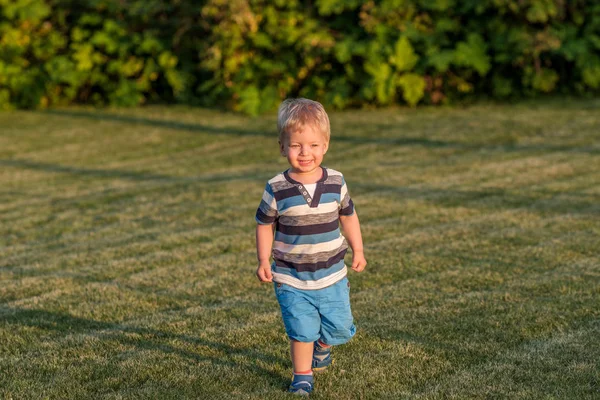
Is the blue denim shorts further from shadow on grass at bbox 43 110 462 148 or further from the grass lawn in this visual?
shadow on grass at bbox 43 110 462 148

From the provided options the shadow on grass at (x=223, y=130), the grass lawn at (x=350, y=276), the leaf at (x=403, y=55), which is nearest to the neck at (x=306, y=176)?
the grass lawn at (x=350, y=276)

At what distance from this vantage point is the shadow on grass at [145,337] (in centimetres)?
435

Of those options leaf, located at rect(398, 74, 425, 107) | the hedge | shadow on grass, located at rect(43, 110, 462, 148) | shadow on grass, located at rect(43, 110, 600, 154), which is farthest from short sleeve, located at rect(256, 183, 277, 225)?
leaf, located at rect(398, 74, 425, 107)

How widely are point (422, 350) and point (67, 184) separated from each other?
675 cm

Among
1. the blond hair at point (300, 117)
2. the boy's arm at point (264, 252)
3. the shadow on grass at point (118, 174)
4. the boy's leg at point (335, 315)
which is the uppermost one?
the blond hair at point (300, 117)

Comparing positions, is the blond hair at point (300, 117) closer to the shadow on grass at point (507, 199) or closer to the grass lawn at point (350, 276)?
the grass lawn at point (350, 276)

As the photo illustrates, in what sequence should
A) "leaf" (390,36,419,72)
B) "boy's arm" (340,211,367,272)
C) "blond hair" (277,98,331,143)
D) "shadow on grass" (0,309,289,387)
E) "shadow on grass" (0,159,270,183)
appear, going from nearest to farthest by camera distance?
"blond hair" (277,98,331,143), "boy's arm" (340,211,367,272), "shadow on grass" (0,309,289,387), "shadow on grass" (0,159,270,183), "leaf" (390,36,419,72)

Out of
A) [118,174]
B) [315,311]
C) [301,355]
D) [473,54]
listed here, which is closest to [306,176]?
[315,311]

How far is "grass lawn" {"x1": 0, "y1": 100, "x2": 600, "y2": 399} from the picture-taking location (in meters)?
4.14

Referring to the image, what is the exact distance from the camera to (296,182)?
12.5 feet

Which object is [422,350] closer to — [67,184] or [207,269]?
[207,269]

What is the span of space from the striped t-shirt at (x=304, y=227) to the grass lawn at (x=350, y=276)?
0.56 meters

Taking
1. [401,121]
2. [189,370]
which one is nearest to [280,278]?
[189,370]

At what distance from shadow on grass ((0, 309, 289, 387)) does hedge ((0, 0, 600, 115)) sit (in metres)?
9.45
